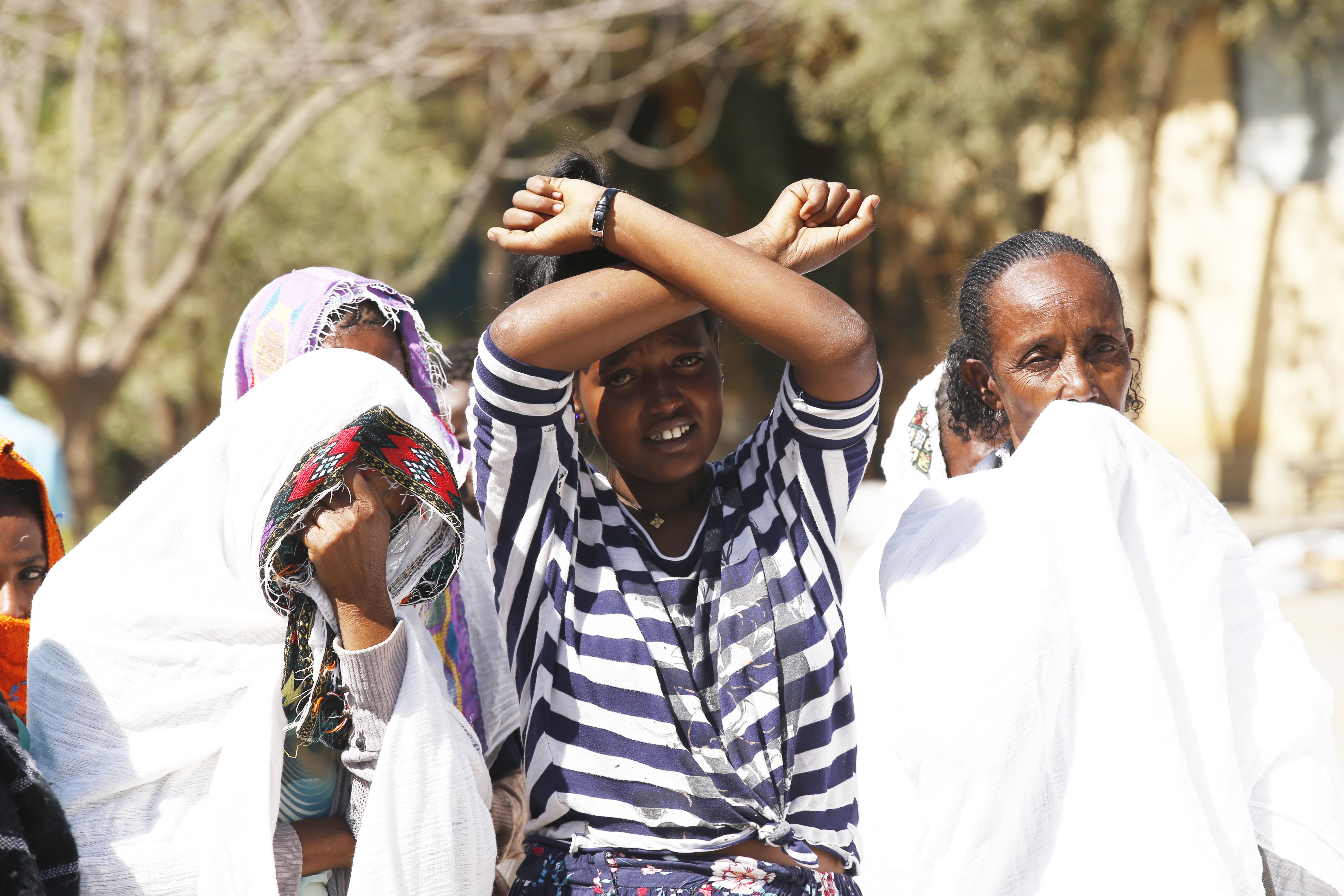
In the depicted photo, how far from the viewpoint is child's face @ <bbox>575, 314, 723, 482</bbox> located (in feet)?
6.50

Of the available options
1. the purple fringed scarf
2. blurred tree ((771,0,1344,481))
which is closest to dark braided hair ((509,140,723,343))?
the purple fringed scarf

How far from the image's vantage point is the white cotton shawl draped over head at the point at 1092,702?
5.67 feet

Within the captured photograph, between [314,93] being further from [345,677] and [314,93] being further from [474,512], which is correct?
[345,677]

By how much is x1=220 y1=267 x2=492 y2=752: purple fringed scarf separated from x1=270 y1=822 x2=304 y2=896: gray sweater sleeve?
0.40m

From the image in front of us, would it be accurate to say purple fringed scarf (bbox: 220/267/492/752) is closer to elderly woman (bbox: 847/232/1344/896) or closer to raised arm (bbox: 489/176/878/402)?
raised arm (bbox: 489/176/878/402)

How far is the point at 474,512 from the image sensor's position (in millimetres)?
2885

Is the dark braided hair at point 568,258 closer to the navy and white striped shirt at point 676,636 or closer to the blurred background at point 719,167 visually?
the navy and white striped shirt at point 676,636

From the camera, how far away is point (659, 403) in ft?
6.48

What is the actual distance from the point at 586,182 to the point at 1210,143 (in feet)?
43.0

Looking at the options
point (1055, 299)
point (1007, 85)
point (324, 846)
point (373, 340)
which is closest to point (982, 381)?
point (1055, 299)

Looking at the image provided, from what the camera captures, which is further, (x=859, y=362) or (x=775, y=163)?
(x=775, y=163)

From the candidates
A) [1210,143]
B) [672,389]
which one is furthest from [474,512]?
[1210,143]

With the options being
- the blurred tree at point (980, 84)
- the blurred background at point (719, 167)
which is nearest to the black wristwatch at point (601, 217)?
the blurred background at point (719, 167)

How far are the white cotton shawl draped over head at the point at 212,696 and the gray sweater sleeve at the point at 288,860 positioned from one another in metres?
0.07
